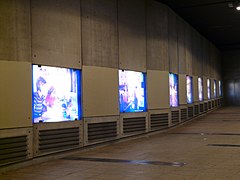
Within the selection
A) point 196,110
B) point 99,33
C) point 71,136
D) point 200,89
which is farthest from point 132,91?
point 200,89

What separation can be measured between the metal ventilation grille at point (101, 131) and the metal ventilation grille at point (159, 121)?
2.68 m

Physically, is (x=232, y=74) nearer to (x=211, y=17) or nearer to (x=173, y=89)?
(x=211, y=17)

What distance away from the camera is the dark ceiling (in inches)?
592

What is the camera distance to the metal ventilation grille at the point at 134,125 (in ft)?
36.5

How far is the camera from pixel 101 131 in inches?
390

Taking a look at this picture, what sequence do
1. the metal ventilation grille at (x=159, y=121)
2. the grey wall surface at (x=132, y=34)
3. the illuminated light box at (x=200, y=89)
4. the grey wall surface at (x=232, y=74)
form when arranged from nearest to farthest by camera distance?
the grey wall surface at (x=132, y=34) → the metal ventilation grille at (x=159, y=121) → the illuminated light box at (x=200, y=89) → the grey wall surface at (x=232, y=74)

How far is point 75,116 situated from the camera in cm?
911

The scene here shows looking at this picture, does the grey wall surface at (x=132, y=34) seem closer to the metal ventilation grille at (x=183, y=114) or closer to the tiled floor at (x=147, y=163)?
the tiled floor at (x=147, y=163)

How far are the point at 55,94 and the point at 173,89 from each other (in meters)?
7.73

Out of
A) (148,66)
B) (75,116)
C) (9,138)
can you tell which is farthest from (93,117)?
(148,66)

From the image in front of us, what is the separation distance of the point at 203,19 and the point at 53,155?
12907 millimetres

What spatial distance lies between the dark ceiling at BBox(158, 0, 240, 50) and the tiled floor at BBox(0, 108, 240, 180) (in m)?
6.86

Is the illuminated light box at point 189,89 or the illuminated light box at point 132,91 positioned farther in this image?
the illuminated light box at point 189,89

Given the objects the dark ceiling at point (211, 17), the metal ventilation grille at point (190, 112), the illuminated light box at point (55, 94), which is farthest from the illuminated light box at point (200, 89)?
the illuminated light box at point (55, 94)
